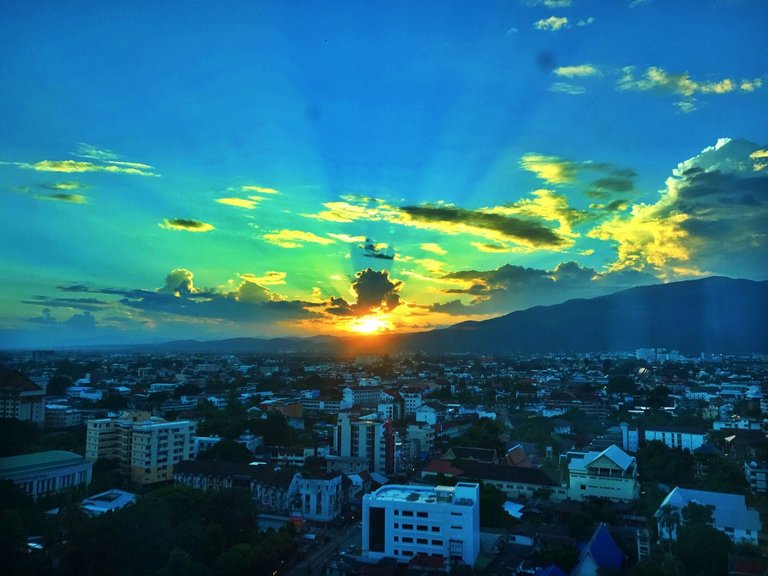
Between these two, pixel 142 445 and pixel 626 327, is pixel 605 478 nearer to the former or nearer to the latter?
pixel 142 445

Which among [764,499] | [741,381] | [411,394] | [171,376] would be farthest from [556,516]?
[171,376]

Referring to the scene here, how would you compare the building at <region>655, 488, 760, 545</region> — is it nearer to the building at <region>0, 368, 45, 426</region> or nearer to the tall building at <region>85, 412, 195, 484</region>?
the tall building at <region>85, 412, 195, 484</region>

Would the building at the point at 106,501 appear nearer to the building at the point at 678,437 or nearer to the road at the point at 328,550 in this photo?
the road at the point at 328,550

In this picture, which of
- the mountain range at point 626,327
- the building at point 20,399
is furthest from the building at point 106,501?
the mountain range at point 626,327

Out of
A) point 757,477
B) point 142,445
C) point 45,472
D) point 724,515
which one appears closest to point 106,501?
point 45,472

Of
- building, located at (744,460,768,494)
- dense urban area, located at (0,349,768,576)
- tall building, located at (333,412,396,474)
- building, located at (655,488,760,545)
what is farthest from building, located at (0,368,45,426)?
building, located at (744,460,768,494)
